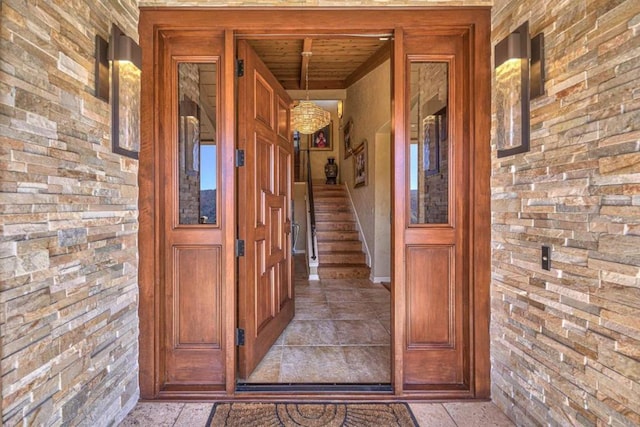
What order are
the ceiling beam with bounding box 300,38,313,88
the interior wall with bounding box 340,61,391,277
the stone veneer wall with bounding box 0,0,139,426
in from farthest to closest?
the interior wall with bounding box 340,61,391,277 < the ceiling beam with bounding box 300,38,313,88 < the stone veneer wall with bounding box 0,0,139,426

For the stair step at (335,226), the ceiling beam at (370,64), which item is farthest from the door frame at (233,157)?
the stair step at (335,226)

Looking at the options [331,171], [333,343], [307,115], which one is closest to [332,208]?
[331,171]

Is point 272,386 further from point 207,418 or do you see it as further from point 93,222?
point 93,222

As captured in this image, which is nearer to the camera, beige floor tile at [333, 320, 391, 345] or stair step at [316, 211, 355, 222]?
beige floor tile at [333, 320, 391, 345]

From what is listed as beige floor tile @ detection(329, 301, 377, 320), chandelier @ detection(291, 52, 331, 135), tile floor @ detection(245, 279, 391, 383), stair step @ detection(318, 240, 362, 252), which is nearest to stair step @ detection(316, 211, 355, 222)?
stair step @ detection(318, 240, 362, 252)

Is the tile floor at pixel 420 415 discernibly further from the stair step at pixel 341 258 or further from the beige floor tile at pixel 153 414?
the stair step at pixel 341 258

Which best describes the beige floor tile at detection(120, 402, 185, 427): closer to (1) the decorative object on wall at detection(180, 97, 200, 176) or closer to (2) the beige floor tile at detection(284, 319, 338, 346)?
(2) the beige floor tile at detection(284, 319, 338, 346)

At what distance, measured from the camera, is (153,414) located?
Answer: 1.96 meters

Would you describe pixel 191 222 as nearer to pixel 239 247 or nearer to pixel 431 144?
pixel 239 247

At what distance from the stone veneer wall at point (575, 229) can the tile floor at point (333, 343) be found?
0.97 m

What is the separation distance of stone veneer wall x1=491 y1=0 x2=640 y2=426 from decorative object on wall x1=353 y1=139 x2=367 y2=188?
3.91 meters

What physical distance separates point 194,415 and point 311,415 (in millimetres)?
673

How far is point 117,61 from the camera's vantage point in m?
1.80

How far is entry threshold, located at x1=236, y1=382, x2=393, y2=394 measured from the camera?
2168 mm
